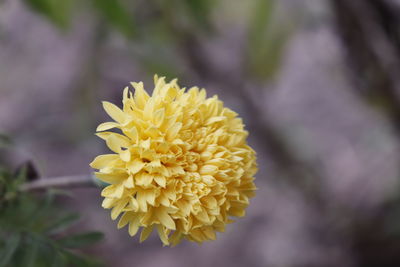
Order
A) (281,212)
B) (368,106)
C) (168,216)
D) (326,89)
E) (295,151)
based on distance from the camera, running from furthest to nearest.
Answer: (326,89), (281,212), (295,151), (368,106), (168,216)

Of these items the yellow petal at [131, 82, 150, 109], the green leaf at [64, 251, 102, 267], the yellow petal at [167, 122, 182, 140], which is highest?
the yellow petal at [131, 82, 150, 109]

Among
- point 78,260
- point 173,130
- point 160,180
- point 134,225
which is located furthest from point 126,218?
point 78,260

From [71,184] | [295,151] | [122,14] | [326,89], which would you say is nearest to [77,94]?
[122,14]

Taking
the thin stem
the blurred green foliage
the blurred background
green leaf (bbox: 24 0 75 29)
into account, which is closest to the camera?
the thin stem

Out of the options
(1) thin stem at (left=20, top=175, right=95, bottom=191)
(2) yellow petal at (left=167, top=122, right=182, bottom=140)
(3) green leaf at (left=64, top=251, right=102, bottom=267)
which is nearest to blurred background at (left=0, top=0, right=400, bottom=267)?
(1) thin stem at (left=20, top=175, right=95, bottom=191)

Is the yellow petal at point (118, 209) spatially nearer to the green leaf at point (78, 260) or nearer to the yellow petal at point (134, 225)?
the yellow petal at point (134, 225)

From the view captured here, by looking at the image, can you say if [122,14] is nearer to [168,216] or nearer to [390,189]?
[168,216]

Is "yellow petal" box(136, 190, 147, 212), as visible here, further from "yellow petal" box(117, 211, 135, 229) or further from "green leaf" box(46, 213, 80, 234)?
"green leaf" box(46, 213, 80, 234)
